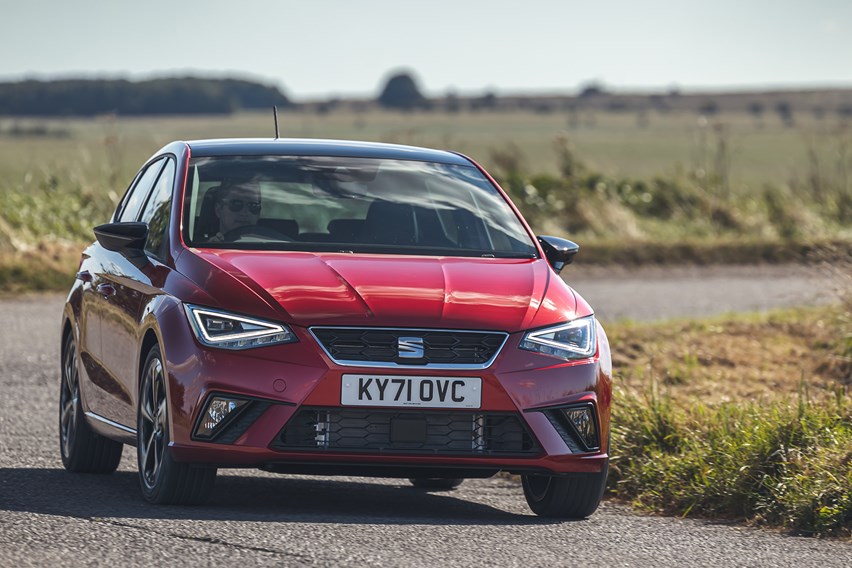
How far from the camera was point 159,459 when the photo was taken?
7199 millimetres

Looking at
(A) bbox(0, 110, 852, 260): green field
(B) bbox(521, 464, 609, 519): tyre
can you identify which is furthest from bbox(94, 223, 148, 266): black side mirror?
(A) bbox(0, 110, 852, 260): green field

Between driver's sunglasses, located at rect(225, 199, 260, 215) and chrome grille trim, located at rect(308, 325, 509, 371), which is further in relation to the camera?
driver's sunglasses, located at rect(225, 199, 260, 215)

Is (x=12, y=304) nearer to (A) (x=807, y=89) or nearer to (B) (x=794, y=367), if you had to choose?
(B) (x=794, y=367)

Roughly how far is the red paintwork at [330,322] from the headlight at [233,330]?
0.03m

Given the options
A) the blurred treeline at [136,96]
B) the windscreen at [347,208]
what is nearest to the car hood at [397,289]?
the windscreen at [347,208]

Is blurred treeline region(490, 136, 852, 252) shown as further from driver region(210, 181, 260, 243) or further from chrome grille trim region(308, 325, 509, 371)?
chrome grille trim region(308, 325, 509, 371)

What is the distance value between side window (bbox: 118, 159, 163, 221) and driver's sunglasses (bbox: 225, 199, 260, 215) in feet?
2.97

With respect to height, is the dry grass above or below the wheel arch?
below

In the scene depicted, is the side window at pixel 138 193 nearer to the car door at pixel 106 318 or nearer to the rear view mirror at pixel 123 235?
the car door at pixel 106 318

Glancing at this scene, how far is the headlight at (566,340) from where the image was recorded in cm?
701

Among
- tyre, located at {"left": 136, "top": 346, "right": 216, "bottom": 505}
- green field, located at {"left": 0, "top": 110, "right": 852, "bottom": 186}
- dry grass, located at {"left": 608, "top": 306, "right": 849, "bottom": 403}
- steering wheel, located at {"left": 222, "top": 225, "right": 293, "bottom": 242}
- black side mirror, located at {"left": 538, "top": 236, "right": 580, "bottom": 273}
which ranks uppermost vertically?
steering wheel, located at {"left": 222, "top": 225, "right": 293, "bottom": 242}

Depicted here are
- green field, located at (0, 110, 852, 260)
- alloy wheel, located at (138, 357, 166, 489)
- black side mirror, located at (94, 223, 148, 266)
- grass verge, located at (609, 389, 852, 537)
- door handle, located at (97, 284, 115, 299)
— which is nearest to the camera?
alloy wheel, located at (138, 357, 166, 489)

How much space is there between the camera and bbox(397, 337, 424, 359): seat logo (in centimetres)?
680

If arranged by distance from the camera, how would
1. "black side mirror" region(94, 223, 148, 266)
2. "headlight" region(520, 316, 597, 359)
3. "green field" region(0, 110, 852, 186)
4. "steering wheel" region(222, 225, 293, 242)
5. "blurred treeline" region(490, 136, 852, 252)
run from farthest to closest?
"green field" region(0, 110, 852, 186) < "blurred treeline" region(490, 136, 852, 252) < "black side mirror" region(94, 223, 148, 266) < "steering wheel" region(222, 225, 293, 242) < "headlight" region(520, 316, 597, 359)
